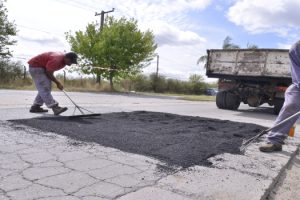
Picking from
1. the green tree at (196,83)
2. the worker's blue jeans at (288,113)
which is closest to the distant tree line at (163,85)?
the green tree at (196,83)

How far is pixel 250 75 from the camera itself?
1216 centimetres

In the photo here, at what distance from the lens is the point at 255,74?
12070 mm

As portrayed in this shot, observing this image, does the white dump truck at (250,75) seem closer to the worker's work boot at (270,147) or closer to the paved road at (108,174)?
the worker's work boot at (270,147)

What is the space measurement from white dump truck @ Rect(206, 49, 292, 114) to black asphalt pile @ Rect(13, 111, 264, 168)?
17.4 ft

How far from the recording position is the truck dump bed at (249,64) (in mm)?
11578

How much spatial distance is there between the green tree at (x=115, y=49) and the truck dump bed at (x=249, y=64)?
14970 mm

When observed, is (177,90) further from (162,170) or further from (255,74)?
(162,170)

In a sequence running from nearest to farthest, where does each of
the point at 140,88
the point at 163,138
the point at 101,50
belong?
the point at 163,138
the point at 101,50
the point at 140,88

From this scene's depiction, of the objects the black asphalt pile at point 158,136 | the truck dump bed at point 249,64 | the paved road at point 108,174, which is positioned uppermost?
the truck dump bed at point 249,64

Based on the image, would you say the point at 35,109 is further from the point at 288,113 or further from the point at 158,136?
the point at 288,113

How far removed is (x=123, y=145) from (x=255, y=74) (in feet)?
28.2

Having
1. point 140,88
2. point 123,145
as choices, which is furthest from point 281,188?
point 140,88

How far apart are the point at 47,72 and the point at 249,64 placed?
730 cm

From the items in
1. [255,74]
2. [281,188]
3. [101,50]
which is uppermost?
[101,50]
